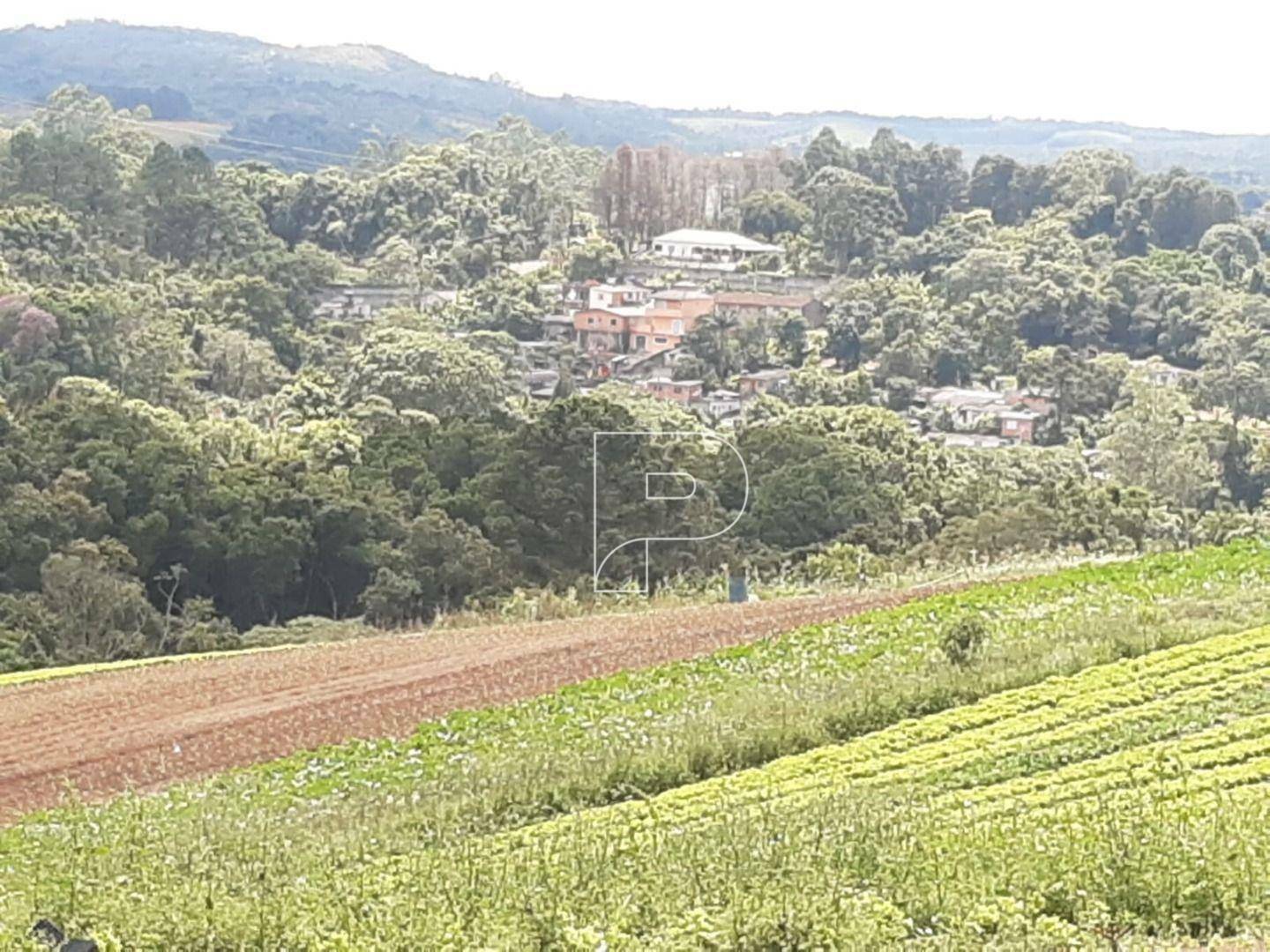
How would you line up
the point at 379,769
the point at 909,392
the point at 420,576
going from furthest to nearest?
the point at 909,392 → the point at 420,576 → the point at 379,769

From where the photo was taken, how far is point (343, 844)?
8.02 metres

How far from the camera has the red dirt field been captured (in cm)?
1223

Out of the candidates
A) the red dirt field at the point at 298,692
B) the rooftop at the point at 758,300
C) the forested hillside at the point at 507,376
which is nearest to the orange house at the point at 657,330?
the rooftop at the point at 758,300

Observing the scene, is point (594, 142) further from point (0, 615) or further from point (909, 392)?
point (0, 615)

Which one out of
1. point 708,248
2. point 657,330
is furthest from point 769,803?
point 708,248

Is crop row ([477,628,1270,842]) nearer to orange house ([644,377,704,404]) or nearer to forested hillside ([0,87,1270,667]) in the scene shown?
forested hillside ([0,87,1270,667])

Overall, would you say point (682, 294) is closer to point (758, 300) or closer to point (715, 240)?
point (758, 300)

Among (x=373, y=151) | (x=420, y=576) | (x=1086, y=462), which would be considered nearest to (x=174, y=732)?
(x=420, y=576)

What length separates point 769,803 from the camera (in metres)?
8.15

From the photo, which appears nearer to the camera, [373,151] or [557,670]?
[557,670]

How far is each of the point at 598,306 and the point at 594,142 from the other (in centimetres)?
6102

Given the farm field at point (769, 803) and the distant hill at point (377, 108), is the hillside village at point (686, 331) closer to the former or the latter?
the farm field at point (769, 803)

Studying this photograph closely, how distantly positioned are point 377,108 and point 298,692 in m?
114

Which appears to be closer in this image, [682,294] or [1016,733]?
[1016,733]
